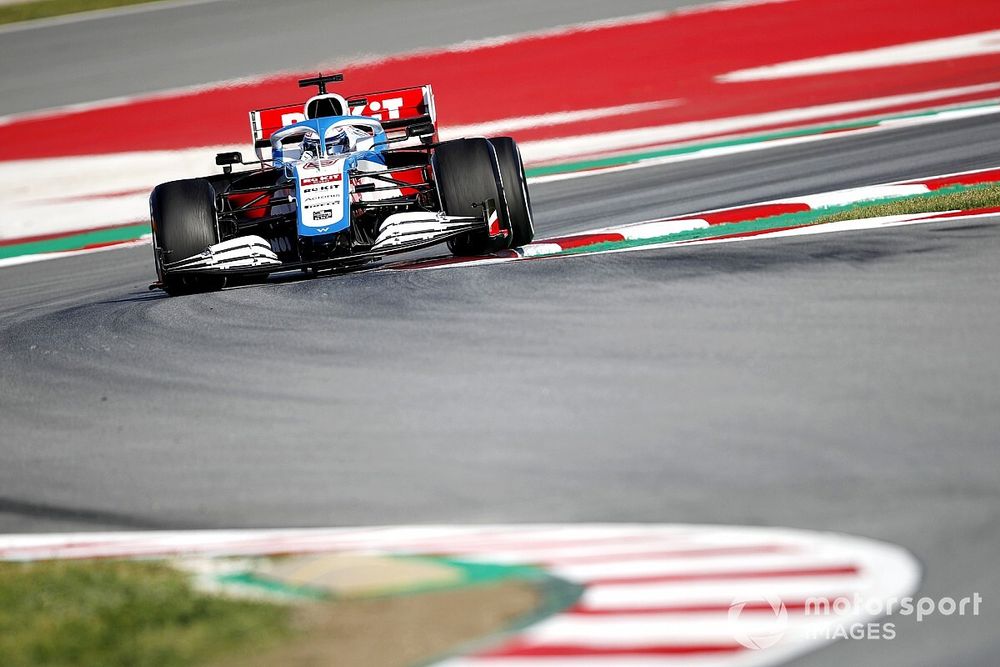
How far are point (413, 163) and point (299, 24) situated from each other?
398 inches

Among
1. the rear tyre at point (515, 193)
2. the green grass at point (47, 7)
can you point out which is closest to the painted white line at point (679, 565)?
the rear tyre at point (515, 193)

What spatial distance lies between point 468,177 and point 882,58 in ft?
29.3

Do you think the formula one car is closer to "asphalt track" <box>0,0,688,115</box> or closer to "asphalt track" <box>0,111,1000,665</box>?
"asphalt track" <box>0,111,1000,665</box>

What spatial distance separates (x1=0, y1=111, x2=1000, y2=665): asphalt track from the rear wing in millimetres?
2246

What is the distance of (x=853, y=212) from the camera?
26.9 feet

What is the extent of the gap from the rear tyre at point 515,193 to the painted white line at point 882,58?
7.50 metres

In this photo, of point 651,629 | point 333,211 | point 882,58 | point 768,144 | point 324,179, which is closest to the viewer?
point 651,629

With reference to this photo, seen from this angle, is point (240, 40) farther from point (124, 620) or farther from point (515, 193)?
point (124, 620)

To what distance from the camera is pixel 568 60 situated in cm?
1614

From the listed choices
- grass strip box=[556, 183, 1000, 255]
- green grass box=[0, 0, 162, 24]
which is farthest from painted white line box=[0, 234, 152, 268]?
green grass box=[0, 0, 162, 24]

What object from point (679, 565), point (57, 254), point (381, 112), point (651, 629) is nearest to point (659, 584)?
point (679, 565)

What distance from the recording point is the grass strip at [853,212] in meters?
7.90

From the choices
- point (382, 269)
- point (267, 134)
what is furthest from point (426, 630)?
point (267, 134)

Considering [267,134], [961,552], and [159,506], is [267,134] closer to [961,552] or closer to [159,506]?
[159,506]
